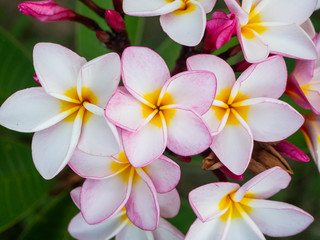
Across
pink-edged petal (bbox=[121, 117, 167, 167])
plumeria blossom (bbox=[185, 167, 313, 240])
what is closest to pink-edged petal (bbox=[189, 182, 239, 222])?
plumeria blossom (bbox=[185, 167, 313, 240])

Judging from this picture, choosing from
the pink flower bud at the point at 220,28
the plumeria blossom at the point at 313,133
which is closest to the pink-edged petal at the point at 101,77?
the pink flower bud at the point at 220,28

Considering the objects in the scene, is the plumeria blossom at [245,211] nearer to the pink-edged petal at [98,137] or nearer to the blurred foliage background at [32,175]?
the pink-edged petal at [98,137]

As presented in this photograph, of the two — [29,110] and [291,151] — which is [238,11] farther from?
[29,110]

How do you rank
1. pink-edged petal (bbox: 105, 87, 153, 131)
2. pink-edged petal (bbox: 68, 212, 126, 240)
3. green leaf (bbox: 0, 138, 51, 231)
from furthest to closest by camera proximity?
green leaf (bbox: 0, 138, 51, 231)
pink-edged petal (bbox: 68, 212, 126, 240)
pink-edged petal (bbox: 105, 87, 153, 131)

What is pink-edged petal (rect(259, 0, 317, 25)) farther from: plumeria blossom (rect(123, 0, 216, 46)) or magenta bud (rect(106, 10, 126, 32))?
magenta bud (rect(106, 10, 126, 32))

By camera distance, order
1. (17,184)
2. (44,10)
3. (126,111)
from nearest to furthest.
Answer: (126,111)
(44,10)
(17,184)

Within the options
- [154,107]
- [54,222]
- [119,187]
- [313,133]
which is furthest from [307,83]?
[54,222]

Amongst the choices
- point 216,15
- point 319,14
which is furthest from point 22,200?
point 319,14
